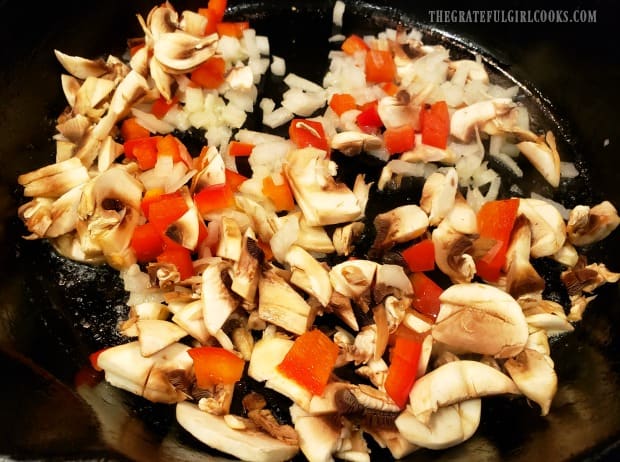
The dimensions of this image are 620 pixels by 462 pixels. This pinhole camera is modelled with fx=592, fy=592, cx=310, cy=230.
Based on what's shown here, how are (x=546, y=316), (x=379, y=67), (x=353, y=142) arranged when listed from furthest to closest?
(x=379, y=67) < (x=353, y=142) < (x=546, y=316)

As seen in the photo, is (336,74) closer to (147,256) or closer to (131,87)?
(131,87)

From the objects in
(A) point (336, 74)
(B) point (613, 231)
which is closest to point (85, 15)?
(A) point (336, 74)

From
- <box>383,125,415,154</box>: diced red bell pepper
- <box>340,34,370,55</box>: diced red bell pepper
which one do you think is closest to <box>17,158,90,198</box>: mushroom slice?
<box>383,125,415,154</box>: diced red bell pepper

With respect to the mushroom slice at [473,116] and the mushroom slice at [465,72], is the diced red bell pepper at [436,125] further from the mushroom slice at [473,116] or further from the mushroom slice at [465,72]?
the mushroom slice at [465,72]

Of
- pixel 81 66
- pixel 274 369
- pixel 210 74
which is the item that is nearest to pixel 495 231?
pixel 274 369

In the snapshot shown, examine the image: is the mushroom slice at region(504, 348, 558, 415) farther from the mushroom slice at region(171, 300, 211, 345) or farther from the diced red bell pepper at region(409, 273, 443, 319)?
the mushroom slice at region(171, 300, 211, 345)

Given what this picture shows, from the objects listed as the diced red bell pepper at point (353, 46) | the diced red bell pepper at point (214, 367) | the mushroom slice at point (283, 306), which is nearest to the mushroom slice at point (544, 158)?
the diced red bell pepper at point (353, 46)

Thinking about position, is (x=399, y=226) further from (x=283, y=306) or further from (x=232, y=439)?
(x=232, y=439)
